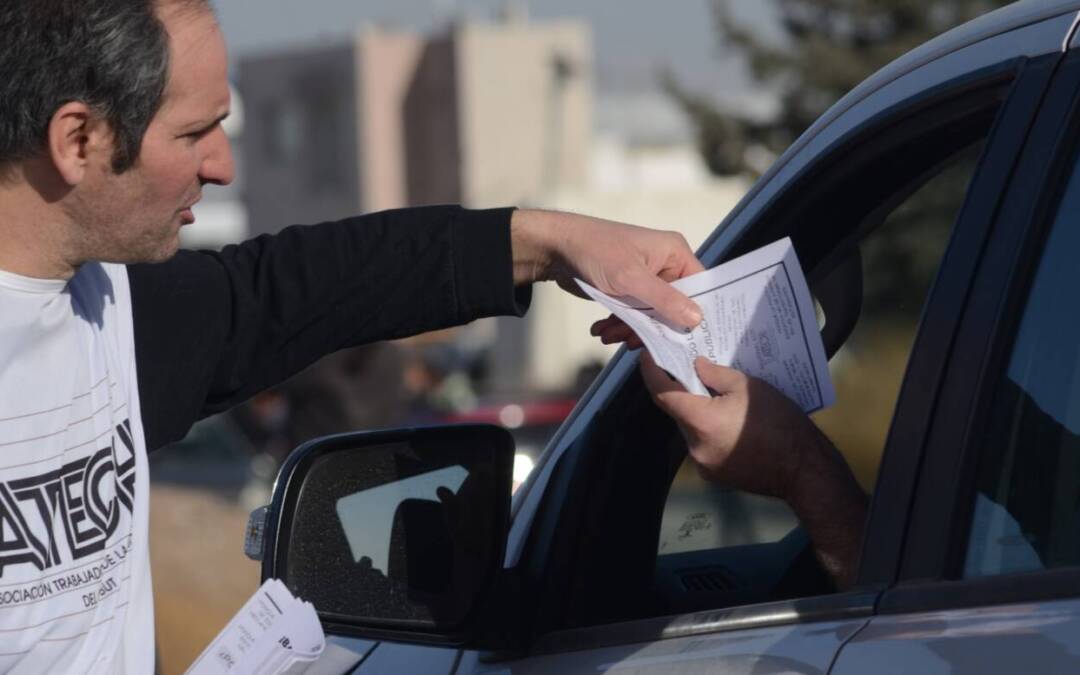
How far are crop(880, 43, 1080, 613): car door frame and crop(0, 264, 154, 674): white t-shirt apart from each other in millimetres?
957

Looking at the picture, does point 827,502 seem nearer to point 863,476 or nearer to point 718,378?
point 718,378

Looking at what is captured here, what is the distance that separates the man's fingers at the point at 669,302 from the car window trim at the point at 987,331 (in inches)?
16.3

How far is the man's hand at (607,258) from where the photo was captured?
2.07 m

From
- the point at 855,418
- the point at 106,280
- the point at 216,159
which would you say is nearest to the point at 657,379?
the point at 216,159

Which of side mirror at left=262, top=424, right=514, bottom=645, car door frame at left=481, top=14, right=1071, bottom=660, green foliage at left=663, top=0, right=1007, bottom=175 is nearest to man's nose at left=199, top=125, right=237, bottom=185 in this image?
side mirror at left=262, top=424, right=514, bottom=645

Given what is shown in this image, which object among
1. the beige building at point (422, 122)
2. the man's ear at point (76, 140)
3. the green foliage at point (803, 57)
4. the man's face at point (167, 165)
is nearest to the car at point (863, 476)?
the man's face at point (167, 165)

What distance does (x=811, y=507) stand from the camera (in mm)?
2018

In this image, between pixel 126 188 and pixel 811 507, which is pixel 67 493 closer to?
pixel 126 188

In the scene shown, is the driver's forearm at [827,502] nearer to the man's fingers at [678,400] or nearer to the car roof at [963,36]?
the man's fingers at [678,400]

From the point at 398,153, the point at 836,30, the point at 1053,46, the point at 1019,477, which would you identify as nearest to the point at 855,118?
the point at 1053,46

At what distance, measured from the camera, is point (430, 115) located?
48.3m

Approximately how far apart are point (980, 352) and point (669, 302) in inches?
18.4

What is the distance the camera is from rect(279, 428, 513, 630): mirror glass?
224cm

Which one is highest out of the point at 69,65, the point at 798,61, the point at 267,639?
the point at 798,61
